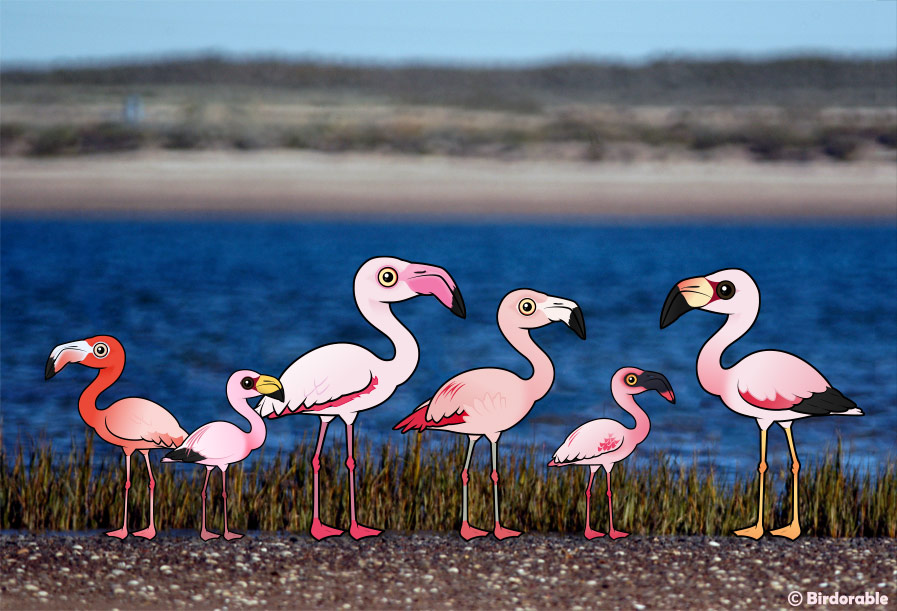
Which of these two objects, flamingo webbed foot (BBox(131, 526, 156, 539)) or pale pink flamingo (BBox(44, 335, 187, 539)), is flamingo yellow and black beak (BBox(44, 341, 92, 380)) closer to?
pale pink flamingo (BBox(44, 335, 187, 539))

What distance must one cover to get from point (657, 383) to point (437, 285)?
3.61 ft

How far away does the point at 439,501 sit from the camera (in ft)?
20.2

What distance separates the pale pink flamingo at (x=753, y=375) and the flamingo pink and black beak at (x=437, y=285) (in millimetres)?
950

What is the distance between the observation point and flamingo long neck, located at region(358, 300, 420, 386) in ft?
17.0

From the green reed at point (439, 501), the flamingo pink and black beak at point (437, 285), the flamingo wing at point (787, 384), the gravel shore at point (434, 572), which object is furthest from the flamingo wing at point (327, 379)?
the flamingo wing at point (787, 384)

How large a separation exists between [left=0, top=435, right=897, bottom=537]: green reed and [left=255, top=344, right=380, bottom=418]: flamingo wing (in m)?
1.09

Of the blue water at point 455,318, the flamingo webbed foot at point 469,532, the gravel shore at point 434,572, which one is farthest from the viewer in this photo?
the blue water at point 455,318

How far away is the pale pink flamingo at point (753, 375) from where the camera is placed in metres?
5.13

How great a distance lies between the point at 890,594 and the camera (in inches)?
199

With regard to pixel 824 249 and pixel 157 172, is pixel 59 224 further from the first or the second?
pixel 824 249

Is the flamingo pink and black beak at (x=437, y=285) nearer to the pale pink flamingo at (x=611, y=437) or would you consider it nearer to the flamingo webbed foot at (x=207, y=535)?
the pale pink flamingo at (x=611, y=437)

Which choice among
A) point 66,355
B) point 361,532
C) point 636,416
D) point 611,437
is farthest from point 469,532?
point 66,355

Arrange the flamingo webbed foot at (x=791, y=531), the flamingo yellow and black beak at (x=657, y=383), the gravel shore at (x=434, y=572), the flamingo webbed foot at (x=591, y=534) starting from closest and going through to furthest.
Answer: the gravel shore at (x=434, y=572), the flamingo yellow and black beak at (x=657, y=383), the flamingo webbed foot at (x=591, y=534), the flamingo webbed foot at (x=791, y=531)

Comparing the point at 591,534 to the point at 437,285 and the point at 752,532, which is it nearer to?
the point at 752,532
